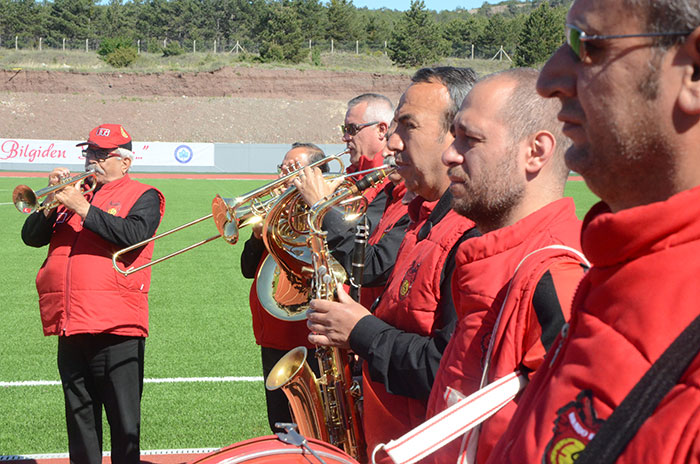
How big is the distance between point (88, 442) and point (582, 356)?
4.64 metres

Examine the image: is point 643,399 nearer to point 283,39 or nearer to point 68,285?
point 68,285

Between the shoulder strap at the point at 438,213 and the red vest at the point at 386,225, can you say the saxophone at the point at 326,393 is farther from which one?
the shoulder strap at the point at 438,213

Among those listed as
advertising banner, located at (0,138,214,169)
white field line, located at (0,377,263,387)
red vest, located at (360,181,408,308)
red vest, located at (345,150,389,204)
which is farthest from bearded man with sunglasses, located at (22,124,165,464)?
advertising banner, located at (0,138,214,169)

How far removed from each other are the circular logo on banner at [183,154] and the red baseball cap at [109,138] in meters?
33.0

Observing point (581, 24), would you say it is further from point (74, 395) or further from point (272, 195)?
point (74, 395)

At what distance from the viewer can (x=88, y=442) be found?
5008 mm

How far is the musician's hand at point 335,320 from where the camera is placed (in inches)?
114

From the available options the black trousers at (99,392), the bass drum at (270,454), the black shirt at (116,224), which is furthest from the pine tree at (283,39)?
the bass drum at (270,454)

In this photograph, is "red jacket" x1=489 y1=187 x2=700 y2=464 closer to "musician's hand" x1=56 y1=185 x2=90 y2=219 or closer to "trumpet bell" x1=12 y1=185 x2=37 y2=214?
"musician's hand" x1=56 y1=185 x2=90 y2=219

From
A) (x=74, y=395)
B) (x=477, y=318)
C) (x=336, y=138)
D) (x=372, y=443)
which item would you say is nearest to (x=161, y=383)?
(x=74, y=395)

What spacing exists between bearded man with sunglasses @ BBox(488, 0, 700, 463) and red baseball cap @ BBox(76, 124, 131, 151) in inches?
188

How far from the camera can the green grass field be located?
587 centimetres

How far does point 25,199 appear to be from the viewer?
18.3 ft

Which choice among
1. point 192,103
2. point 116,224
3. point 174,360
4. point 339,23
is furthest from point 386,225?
point 339,23
